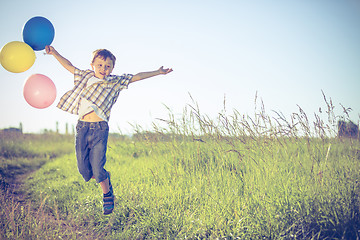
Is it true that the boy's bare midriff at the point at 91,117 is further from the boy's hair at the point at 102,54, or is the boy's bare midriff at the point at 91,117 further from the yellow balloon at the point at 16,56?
the yellow balloon at the point at 16,56

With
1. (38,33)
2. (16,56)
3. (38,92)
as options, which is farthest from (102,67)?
(16,56)

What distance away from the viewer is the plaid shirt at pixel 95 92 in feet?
11.0

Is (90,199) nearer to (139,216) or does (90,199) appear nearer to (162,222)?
(139,216)

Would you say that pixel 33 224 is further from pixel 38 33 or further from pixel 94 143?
pixel 38 33

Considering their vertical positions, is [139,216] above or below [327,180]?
below

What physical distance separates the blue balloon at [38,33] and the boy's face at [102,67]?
38.5 inches

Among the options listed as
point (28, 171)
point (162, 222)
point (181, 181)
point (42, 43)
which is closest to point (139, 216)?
point (162, 222)

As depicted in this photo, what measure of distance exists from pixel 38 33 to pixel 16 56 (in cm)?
Answer: 43

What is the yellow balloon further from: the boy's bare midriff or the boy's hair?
the boy's bare midriff

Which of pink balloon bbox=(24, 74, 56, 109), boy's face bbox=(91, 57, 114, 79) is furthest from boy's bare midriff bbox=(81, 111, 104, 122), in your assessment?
pink balloon bbox=(24, 74, 56, 109)

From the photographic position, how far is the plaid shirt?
3357 mm

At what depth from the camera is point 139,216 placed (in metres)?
3.07

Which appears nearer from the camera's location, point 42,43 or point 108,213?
point 108,213

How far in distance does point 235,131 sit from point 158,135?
4.16 feet
